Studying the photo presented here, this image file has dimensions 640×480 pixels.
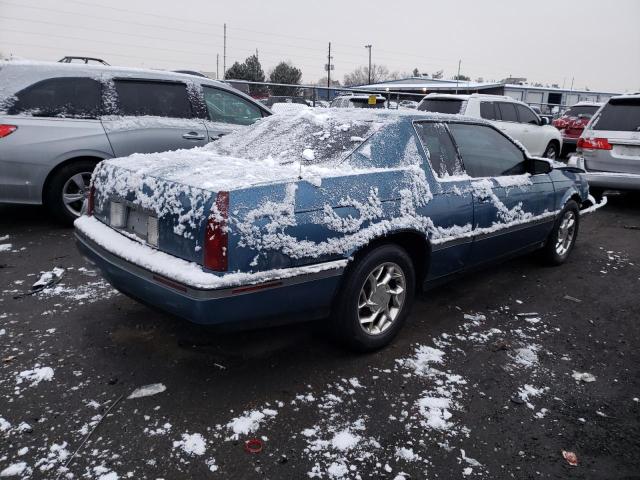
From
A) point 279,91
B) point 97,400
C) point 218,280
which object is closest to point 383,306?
point 218,280

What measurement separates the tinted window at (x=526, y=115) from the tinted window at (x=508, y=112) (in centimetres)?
22

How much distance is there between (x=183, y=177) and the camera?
2.74 metres

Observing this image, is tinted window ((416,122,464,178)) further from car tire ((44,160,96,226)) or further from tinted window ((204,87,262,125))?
car tire ((44,160,96,226))

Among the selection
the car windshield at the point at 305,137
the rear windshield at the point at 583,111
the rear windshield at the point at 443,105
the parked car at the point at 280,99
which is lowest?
the car windshield at the point at 305,137

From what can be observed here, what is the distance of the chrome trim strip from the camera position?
2387mm

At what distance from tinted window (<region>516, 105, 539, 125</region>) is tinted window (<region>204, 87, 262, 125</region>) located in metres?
6.91

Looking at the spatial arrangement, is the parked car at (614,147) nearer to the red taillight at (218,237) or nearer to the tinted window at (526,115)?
the tinted window at (526,115)

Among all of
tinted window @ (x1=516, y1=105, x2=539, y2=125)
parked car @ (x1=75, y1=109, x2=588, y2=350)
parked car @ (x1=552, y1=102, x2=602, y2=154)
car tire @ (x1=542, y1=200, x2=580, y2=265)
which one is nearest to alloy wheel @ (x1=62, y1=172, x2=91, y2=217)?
parked car @ (x1=75, y1=109, x2=588, y2=350)

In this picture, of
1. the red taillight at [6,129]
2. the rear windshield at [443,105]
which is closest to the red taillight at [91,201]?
the red taillight at [6,129]

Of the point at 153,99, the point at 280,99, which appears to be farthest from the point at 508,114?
the point at 280,99

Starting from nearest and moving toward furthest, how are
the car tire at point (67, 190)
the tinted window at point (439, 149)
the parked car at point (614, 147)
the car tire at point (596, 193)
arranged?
the tinted window at point (439, 149), the car tire at point (67, 190), the parked car at point (614, 147), the car tire at point (596, 193)

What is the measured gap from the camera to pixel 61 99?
17.3ft

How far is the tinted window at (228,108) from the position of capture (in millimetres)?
6289

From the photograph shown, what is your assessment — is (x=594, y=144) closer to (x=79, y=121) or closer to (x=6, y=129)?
(x=79, y=121)
